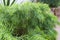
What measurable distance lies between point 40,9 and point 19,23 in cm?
35

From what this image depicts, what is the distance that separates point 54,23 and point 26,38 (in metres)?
0.55

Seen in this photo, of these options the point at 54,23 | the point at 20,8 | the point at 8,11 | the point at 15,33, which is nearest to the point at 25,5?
the point at 20,8

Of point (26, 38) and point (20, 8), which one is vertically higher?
point (20, 8)

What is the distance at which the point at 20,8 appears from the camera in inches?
79.9

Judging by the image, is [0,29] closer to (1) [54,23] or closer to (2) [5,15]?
(2) [5,15]

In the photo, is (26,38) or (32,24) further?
(32,24)

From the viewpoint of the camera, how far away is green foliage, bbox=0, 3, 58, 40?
1.99 meters

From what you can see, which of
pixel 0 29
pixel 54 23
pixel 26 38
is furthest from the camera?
pixel 54 23

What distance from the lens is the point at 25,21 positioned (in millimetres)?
2129

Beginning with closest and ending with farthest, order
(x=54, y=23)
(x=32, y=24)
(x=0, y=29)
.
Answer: (x=0, y=29), (x=32, y=24), (x=54, y=23)

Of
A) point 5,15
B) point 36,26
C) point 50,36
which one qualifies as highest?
point 5,15

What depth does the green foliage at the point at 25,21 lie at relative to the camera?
1.99 m

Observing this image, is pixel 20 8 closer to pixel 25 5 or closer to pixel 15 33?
pixel 25 5

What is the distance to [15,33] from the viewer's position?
2.09m
